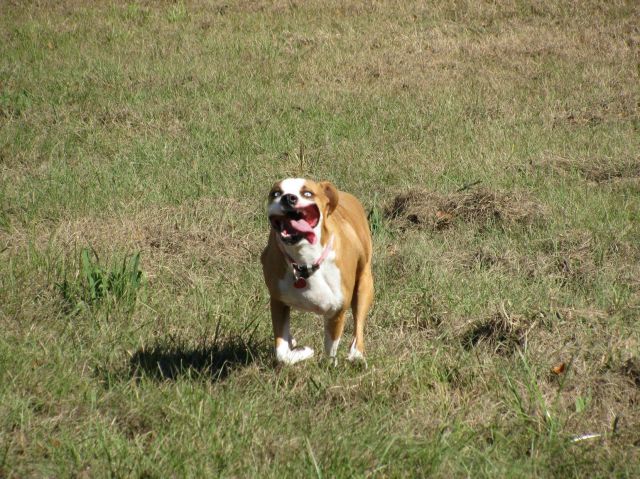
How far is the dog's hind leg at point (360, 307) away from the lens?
4.80 meters

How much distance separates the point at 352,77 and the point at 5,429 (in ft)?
30.4

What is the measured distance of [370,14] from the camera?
15.3 m

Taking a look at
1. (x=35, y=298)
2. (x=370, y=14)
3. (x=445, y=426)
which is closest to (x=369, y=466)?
(x=445, y=426)

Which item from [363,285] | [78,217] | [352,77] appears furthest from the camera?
[352,77]

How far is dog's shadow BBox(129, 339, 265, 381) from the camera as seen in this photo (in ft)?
15.3

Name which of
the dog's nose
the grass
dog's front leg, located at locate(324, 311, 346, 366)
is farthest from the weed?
the dog's nose

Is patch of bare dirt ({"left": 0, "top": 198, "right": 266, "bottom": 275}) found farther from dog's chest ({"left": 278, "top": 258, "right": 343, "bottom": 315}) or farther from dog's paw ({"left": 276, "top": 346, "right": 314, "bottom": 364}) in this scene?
dog's chest ({"left": 278, "top": 258, "right": 343, "bottom": 315})

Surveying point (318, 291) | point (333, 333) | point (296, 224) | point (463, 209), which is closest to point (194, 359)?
point (333, 333)

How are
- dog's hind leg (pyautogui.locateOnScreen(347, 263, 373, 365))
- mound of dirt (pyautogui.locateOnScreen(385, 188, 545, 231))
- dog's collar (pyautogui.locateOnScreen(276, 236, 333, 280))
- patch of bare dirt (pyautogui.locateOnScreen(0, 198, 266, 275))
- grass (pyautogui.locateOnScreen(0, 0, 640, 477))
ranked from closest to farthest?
grass (pyautogui.locateOnScreen(0, 0, 640, 477))
dog's collar (pyautogui.locateOnScreen(276, 236, 333, 280))
dog's hind leg (pyautogui.locateOnScreen(347, 263, 373, 365))
patch of bare dirt (pyautogui.locateOnScreen(0, 198, 266, 275))
mound of dirt (pyautogui.locateOnScreen(385, 188, 545, 231))

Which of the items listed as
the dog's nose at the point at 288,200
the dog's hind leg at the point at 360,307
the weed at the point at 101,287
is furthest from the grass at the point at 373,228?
the dog's nose at the point at 288,200

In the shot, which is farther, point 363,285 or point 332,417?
point 363,285

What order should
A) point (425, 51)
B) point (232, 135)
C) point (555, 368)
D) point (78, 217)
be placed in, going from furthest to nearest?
point (425, 51) → point (232, 135) → point (78, 217) → point (555, 368)

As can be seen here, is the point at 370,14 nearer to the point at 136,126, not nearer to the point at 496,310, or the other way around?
the point at 136,126

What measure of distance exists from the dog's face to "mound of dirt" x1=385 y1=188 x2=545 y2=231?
10.4 ft
